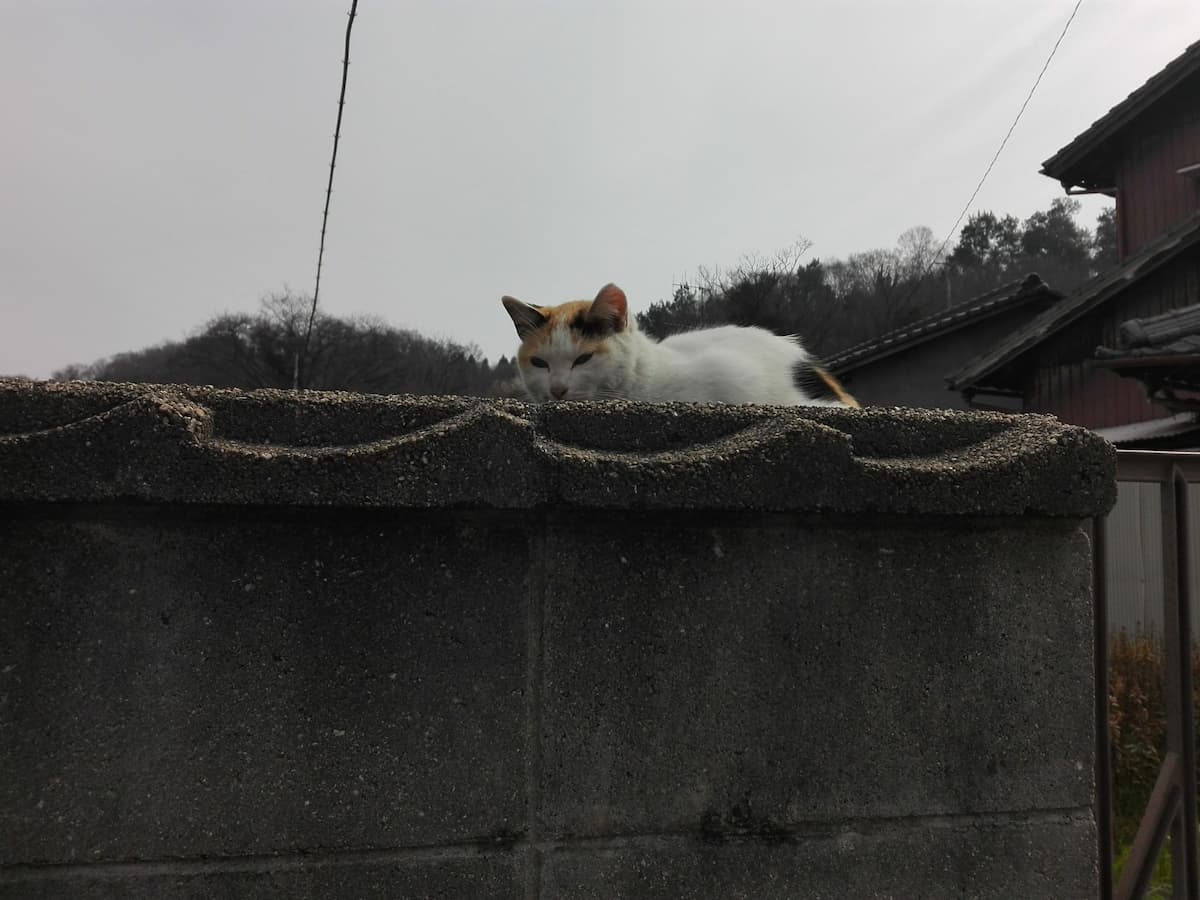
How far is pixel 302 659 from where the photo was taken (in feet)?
4.33

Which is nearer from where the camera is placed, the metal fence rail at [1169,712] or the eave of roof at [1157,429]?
the metal fence rail at [1169,712]

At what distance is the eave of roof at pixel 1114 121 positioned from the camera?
1106 centimetres

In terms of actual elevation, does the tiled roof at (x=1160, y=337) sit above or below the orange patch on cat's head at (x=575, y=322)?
above

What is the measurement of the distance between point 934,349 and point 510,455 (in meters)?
16.8

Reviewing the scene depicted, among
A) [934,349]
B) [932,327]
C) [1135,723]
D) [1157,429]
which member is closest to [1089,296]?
[1157,429]

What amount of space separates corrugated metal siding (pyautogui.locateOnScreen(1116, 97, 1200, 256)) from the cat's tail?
40.4ft

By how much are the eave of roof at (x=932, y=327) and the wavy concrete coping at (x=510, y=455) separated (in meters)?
14.7

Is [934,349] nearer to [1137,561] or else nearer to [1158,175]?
[1158,175]

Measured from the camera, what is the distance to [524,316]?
2771 mm

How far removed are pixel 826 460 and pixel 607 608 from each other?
488 millimetres

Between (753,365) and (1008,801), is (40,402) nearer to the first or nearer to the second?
(753,365)

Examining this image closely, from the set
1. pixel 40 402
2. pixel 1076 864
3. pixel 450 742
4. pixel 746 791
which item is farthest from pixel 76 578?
pixel 1076 864

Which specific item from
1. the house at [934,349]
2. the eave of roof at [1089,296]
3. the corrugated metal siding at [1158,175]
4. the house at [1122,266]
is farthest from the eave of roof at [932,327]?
the eave of roof at [1089,296]

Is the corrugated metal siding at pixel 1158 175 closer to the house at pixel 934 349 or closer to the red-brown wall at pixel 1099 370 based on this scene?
the red-brown wall at pixel 1099 370
